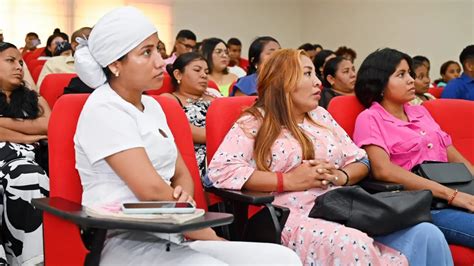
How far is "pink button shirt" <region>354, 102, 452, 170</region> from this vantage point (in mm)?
3039

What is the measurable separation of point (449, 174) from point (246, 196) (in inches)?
43.0

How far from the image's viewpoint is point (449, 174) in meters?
3.01

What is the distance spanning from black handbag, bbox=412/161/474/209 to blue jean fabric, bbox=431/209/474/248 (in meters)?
0.20

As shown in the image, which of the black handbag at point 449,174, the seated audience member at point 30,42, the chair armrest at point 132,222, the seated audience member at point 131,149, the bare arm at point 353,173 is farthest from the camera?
the seated audience member at point 30,42

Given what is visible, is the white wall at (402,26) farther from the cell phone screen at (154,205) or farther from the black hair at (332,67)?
the cell phone screen at (154,205)

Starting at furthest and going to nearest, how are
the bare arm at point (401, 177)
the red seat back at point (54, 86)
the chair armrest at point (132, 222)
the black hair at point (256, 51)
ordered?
the black hair at point (256, 51) < the red seat back at point (54, 86) < the bare arm at point (401, 177) < the chair armrest at point (132, 222)

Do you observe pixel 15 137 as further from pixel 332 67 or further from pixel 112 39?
pixel 332 67

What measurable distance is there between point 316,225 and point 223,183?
0.37m

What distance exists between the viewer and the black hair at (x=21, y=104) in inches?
131

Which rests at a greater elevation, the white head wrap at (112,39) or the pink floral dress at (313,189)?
the white head wrap at (112,39)

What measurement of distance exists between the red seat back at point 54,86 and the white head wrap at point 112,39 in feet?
5.59

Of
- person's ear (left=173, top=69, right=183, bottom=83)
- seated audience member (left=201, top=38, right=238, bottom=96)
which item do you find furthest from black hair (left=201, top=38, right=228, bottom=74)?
person's ear (left=173, top=69, right=183, bottom=83)

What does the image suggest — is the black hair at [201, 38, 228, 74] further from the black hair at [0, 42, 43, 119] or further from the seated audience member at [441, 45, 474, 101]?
the black hair at [0, 42, 43, 119]

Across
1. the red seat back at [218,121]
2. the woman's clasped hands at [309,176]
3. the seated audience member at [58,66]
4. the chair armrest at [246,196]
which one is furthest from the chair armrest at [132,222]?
the seated audience member at [58,66]
